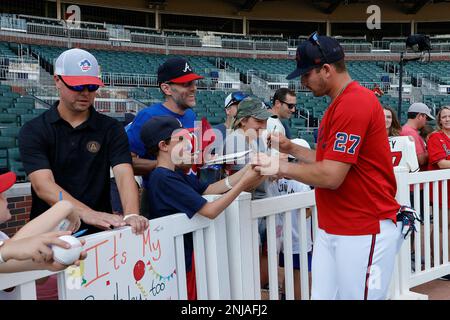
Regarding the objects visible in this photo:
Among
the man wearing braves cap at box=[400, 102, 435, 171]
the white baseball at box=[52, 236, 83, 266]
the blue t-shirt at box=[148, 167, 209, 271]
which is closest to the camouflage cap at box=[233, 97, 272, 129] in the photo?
the blue t-shirt at box=[148, 167, 209, 271]

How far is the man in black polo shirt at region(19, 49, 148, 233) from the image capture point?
214 centimetres

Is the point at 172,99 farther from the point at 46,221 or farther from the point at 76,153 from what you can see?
the point at 46,221

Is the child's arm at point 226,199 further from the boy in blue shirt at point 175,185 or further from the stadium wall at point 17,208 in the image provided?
the stadium wall at point 17,208

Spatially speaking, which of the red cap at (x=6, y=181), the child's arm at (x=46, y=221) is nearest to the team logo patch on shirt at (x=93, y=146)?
the red cap at (x=6, y=181)

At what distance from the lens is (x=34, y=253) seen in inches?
48.8

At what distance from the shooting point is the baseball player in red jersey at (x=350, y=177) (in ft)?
6.61

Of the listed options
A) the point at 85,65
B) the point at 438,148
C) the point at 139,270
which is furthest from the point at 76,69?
the point at 438,148

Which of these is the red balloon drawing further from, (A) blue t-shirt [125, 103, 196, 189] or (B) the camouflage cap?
(B) the camouflage cap

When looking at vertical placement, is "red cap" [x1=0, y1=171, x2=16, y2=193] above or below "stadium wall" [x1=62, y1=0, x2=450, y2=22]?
below

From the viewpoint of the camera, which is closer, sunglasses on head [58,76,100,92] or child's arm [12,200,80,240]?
child's arm [12,200,80,240]

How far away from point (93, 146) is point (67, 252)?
108 centimetres

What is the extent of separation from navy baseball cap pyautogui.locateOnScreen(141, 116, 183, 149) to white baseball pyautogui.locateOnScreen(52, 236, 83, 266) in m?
1.10
